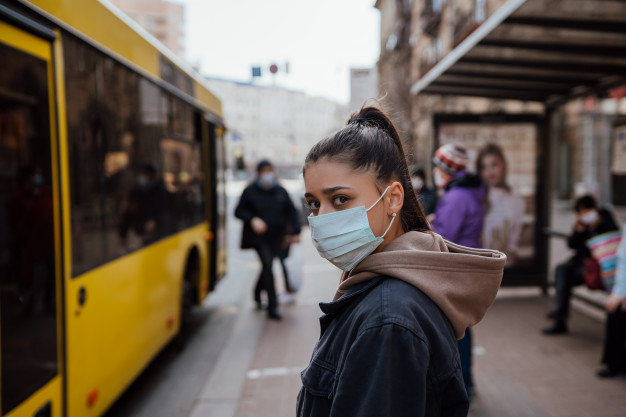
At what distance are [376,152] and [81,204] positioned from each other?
245 centimetres

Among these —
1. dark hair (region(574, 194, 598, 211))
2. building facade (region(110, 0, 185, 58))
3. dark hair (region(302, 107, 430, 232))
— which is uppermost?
building facade (region(110, 0, 185, 58))

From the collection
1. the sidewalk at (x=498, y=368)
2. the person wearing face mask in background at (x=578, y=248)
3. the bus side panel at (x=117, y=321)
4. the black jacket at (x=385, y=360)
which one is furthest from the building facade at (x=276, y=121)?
the black jacket at (x=385, y=360)

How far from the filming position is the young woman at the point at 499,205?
749 centimetres

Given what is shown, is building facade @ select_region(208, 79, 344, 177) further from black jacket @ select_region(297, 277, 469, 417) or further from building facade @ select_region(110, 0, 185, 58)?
black jacket @ select_region(297, 277, 469, 417)

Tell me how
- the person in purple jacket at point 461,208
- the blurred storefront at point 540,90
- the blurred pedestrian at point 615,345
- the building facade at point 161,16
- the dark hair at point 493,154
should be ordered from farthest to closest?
the building facade at point 161,16 → the dark hair at point 493,154 → the blurred pedestrian at point 615,345 → the blurred storefront at point 540,90 → the person in purple jacket at point 461,208

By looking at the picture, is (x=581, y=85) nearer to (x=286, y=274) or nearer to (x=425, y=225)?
(x=286, y=274)

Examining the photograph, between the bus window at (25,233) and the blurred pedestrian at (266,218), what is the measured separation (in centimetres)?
426

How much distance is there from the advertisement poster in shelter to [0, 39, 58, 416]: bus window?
17.7 ft

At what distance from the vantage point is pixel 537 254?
7832 mm

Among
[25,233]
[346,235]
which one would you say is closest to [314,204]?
[346,235]

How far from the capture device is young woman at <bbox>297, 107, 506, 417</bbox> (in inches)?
47.3

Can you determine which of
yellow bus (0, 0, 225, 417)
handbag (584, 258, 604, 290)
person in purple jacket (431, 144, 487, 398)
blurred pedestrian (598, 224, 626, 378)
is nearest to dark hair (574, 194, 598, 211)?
handbag (584, 258, 604, 290)

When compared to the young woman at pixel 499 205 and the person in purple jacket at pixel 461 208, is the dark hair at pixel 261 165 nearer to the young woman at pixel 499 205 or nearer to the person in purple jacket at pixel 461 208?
the young woman at pixel 499 205

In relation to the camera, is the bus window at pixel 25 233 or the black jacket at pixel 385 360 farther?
the bus window at pixel 25 233
